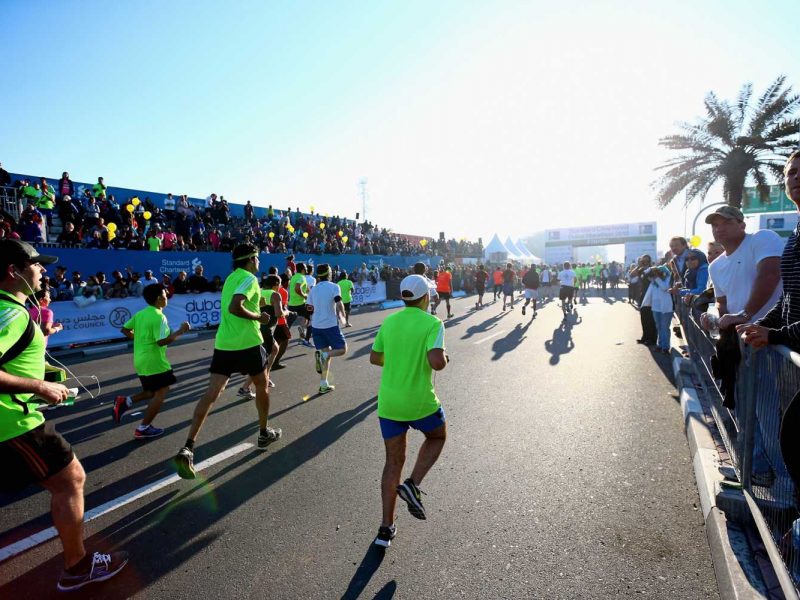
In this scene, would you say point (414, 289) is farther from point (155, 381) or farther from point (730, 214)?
point (155, 381)

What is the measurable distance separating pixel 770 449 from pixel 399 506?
2.53m

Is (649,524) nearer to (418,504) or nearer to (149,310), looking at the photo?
(418,504)

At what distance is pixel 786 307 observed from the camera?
2574 millimetres

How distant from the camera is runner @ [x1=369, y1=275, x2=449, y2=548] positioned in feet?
9.46

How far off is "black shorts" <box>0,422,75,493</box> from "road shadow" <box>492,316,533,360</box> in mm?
7484

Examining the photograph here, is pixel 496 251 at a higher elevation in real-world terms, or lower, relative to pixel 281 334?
higher

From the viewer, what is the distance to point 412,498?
2.87m

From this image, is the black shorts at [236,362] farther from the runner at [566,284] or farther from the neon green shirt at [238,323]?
the runner at [566,284]

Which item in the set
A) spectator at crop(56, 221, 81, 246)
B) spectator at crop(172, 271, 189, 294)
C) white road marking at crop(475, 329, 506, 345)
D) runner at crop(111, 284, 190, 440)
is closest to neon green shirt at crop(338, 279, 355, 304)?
white road marking at crop(475, 329, 506, 345)

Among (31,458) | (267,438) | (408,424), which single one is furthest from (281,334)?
(31,458)

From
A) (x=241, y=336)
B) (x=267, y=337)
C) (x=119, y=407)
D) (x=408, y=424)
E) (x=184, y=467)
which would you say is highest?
(x=241, y=336)

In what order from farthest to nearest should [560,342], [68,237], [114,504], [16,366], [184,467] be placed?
[68,237] < [560,342] < [184,467] < [114,504] < [16,366]

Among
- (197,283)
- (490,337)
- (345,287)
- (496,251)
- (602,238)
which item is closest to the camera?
(490,337)

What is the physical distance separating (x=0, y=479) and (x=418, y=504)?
227cm
